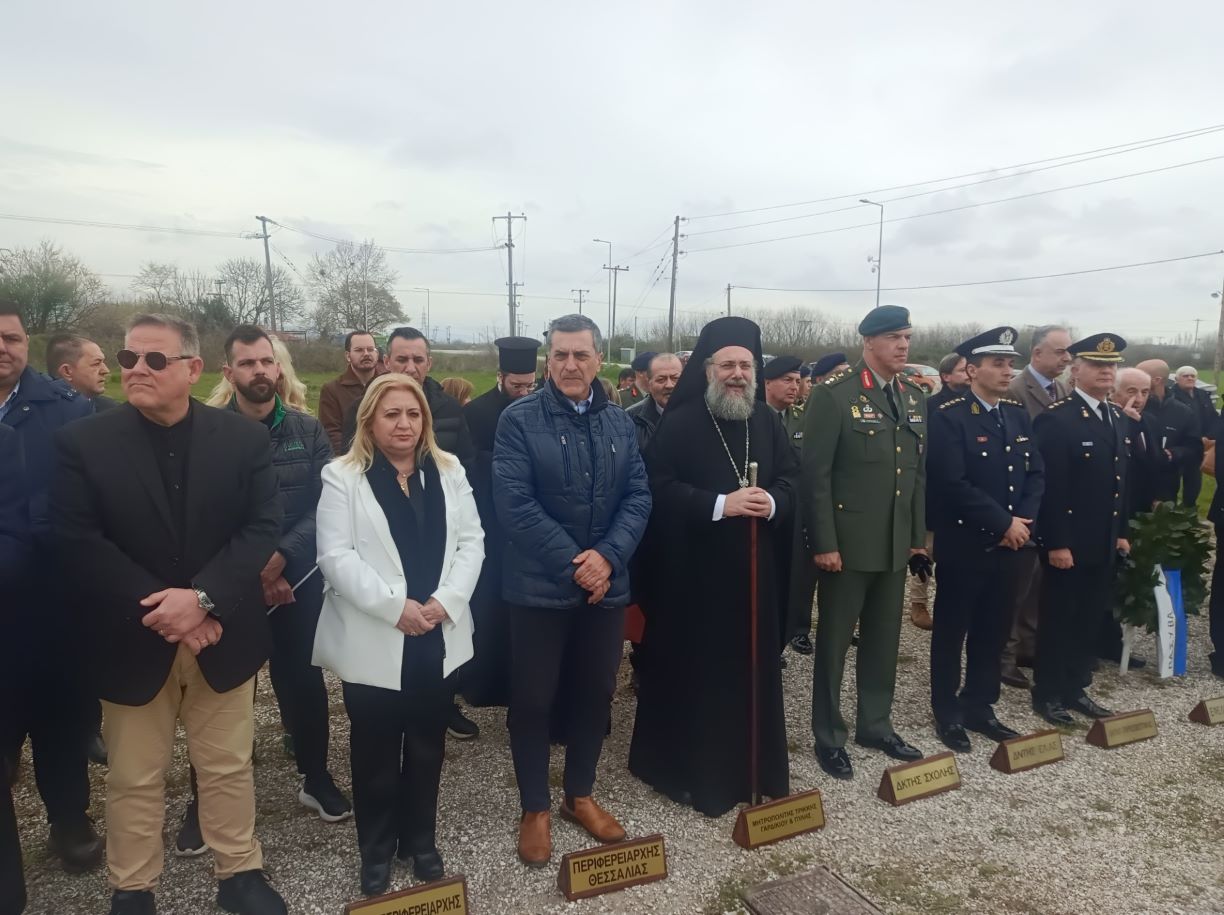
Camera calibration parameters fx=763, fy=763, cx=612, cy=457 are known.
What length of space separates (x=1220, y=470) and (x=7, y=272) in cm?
3080

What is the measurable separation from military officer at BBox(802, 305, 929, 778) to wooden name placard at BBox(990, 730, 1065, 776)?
42 cm

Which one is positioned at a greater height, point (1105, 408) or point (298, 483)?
point (1105, 408)

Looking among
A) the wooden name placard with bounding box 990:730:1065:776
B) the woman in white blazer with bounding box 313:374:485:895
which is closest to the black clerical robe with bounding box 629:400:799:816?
the woman in white blazer with bounding box 313:374:485:895

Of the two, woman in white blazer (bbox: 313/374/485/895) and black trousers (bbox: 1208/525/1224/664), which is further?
black trousers (bbox: 1208/525/1224/664)

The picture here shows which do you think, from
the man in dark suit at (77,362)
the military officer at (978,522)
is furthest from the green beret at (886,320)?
the man in dark suit at (77,362)

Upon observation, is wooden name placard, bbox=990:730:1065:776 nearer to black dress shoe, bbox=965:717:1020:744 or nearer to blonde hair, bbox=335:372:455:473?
black dress shoe, bbox=965:717:1020:744

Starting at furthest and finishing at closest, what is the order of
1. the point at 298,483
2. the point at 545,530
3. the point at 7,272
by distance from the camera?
the point at 7,272, the point at 298,483, the point at 545,530

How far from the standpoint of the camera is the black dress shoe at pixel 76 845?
10.6 feet

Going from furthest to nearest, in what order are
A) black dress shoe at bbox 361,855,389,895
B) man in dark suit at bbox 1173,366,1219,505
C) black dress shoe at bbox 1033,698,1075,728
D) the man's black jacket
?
man in dark suit at bbox 1173,366,1219,505
black dress shoe at bbox 1033,698,1075,728
black dress shoe at bbox 361,855,389,895
the man's black jacket

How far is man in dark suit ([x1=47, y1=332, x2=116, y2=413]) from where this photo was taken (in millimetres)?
4832

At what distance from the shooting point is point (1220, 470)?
5.51 meters

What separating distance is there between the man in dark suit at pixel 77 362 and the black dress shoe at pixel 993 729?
5736 mm

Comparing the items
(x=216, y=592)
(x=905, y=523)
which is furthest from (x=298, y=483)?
(x=905, y=523)

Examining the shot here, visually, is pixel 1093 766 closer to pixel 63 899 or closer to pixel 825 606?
pixel 825 606
